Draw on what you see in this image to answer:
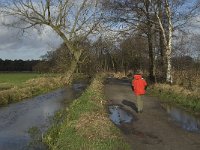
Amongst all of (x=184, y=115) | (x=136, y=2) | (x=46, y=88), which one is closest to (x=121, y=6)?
(x=136, y=2)

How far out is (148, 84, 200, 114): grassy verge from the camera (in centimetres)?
2138

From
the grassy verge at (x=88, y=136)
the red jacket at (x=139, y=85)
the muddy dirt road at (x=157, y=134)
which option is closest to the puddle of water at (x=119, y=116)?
the muddy dirt road at (x=157, y=134)

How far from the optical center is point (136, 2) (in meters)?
35.8

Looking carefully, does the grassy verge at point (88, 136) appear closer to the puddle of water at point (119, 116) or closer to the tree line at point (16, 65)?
the puddle of water at point (119, 116)

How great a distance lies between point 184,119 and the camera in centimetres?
1781

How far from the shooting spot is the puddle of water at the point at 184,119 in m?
15.8

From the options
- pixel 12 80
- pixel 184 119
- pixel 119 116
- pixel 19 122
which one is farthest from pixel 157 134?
pixel 12 80

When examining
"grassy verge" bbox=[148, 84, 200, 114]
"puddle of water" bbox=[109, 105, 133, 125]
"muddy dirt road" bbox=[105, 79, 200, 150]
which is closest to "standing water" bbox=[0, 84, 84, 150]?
"puddle of water" bbox=[109, 105, 133, 125]

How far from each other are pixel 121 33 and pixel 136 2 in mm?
2923

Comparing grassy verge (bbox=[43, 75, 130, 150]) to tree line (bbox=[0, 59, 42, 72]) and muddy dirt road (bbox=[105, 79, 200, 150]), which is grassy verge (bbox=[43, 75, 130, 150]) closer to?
muddy dirt road (bbox=[105, 79, 200, 150])

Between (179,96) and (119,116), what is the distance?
6888 mm

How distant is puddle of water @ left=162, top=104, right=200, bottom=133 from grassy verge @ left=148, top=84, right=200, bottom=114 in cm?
72

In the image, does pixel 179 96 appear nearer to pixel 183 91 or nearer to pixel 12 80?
pixel 183 91

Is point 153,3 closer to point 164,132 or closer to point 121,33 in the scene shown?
point 121,33
